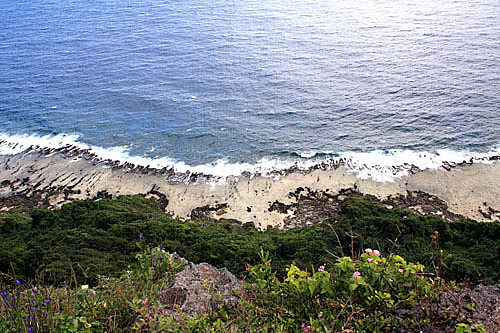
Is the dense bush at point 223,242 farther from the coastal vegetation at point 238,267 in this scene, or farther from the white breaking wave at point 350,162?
the white breaking wave at point 350,162

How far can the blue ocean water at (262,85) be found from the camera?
1741cm

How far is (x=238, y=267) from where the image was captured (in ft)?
25.1


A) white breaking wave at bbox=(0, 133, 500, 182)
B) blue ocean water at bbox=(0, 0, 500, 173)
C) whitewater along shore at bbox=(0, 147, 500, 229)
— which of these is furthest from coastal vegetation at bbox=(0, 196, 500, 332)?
blue ocean water at bbox=(0, 0, 500, 173)

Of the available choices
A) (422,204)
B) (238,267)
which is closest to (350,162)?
(422,204)

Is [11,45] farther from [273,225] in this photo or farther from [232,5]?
[273,225]

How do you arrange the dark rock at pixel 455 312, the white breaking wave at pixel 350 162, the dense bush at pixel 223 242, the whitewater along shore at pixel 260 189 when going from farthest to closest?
the white breaking wave at pixel 350 162, the whitewater along shore at pixel 260 189, the dense bush at pixel 223 242, the dark rock at pixel 455 312

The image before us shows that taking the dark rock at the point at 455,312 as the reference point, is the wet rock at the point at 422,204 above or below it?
below

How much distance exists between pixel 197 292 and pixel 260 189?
9.07 meters

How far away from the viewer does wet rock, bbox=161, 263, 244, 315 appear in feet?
16.2

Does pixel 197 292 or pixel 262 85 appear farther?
pixel 262 85

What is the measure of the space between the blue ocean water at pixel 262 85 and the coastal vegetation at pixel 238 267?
23.0 feet

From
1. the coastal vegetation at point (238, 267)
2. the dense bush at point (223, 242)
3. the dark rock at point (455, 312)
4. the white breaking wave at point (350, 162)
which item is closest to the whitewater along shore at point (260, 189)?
the white breaking wave at point (350, 162)

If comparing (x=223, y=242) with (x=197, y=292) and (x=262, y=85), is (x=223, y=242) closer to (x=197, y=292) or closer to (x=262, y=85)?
(x=197, y=292)

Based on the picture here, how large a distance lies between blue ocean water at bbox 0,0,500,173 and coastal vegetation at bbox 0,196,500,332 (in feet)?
23.0
